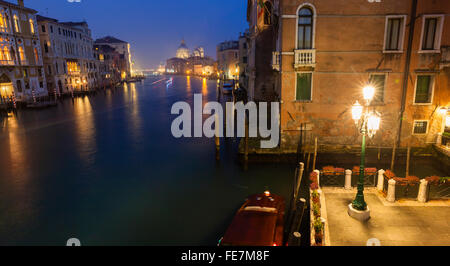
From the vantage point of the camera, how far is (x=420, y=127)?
15453mm

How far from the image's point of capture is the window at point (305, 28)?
14.2m

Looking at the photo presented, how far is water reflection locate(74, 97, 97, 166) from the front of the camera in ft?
61.3

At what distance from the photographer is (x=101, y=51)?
7169 cm

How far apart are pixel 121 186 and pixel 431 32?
1797 centimetres

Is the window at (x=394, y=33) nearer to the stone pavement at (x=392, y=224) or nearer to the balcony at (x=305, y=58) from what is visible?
the balcony at (x=305, y=58)

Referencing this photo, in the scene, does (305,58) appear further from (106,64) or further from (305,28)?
(106,64)

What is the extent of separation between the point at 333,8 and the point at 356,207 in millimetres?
10584

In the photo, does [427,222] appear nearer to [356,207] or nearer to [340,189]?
[356,207]

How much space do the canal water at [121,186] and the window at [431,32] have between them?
948cm

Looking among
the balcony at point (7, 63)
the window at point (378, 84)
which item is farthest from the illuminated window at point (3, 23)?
the window at point (378, 84)

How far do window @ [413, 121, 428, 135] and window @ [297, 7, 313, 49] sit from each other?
299 inches

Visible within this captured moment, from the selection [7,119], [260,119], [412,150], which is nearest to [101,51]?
[7,119]
